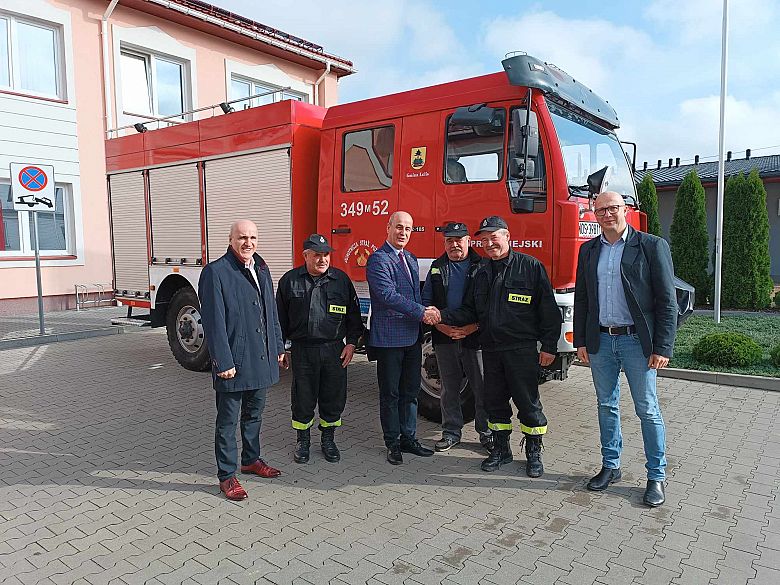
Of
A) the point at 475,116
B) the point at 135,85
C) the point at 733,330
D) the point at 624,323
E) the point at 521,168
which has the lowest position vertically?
the point at 733,330

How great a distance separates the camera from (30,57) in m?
13.0

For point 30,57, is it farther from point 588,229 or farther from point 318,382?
point 588,229

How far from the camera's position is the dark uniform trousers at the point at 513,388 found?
4340 millimetres

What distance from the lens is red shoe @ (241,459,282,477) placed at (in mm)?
4355

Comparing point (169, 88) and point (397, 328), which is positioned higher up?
point (169, 88)

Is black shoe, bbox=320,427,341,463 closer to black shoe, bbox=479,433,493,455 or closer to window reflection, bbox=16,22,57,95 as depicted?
black shoe, bbox=479,433,493,455

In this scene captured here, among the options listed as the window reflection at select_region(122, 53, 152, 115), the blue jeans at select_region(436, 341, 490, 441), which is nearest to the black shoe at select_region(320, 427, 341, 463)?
the blue jeans at select_region(436, 341, 490, 441)

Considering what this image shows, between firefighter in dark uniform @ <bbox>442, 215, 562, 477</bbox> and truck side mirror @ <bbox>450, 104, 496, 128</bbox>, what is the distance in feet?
3.18

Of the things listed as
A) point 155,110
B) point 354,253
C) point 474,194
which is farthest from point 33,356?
point 155,110

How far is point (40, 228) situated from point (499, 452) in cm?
1262

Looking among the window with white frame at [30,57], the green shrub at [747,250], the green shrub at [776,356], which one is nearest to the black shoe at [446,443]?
the green shrub at [776,356]

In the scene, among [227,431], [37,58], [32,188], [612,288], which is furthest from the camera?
[37,58]

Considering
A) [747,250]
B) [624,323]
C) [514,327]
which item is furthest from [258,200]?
[747,250]

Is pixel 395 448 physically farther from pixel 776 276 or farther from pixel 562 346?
pixel 776 276
